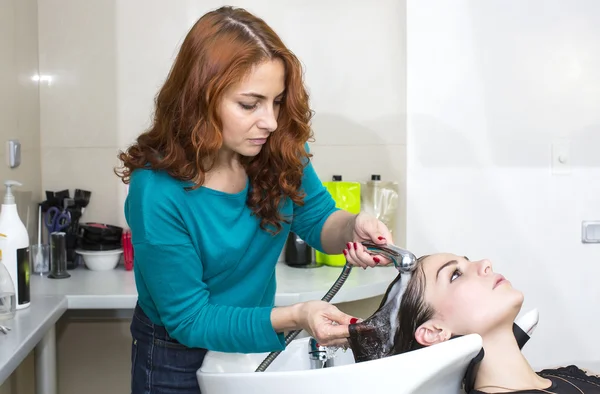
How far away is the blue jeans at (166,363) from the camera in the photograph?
4.83 feet

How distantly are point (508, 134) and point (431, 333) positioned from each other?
1.37 meters

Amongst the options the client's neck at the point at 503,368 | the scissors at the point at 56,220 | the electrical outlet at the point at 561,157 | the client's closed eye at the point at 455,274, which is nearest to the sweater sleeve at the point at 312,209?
the client's closed eye at the point at 455,274

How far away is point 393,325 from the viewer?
1.33 metres

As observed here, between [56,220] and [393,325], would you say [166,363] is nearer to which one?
[393,325]

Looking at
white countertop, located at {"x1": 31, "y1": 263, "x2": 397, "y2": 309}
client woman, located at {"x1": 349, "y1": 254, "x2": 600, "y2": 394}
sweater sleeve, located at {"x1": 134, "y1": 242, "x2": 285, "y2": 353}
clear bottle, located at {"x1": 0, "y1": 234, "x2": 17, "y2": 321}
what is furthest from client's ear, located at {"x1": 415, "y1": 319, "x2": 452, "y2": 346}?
clear bottle, located at {"x1": 0, "y1": 234, "x2": 17, "y2": 321}

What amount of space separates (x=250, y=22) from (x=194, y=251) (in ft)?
1.47

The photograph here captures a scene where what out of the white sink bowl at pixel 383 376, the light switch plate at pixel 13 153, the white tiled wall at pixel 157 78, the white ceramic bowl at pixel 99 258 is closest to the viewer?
the white sink bowl at pixel 383 376

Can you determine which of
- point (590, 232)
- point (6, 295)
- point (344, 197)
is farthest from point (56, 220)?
point (590, 232)

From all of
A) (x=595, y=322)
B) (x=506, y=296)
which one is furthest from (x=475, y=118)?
(x=506, y=296)

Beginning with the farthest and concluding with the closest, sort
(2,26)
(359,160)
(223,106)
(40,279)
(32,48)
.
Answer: (359,160) → (32,48) → (40,279) → (2,26) → (223,106)

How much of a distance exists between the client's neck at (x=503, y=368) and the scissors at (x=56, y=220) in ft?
4.82

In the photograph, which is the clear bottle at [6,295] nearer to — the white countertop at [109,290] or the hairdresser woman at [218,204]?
the white countertop at [109,290]

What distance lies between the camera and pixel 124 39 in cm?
240

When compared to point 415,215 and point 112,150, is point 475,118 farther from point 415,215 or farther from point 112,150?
point 112,150
